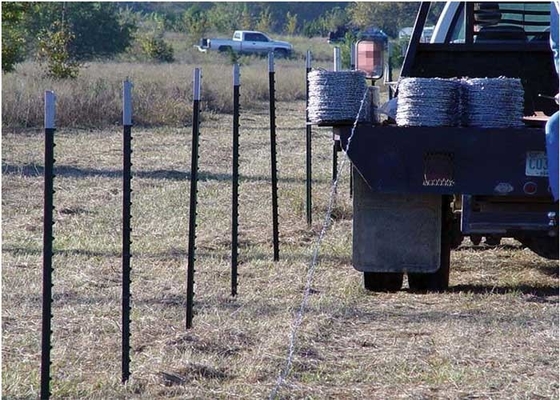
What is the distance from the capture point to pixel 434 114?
6723mm

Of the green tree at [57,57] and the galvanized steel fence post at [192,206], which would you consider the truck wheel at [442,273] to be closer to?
the galvanized steel fence post at [192,206]

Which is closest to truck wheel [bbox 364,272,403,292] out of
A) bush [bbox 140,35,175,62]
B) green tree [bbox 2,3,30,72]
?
green tree [bbox 2,3,30,72]

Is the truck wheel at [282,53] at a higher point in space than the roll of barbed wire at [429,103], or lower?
higher

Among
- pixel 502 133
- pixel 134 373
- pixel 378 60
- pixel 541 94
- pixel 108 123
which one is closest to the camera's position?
pixel 134 373

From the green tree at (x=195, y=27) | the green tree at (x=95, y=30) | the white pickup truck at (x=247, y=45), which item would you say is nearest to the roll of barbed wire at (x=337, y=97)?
the green tree at (x=95, y=30)

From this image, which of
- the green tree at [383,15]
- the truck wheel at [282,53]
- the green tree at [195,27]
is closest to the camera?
the green tree at [383,15]

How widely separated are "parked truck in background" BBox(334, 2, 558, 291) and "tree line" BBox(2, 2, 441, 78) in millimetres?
12251

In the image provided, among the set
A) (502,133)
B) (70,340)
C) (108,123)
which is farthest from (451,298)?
(108,123)

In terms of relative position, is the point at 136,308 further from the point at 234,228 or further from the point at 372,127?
the point at 372,127

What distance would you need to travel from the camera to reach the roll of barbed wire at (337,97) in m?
6.90

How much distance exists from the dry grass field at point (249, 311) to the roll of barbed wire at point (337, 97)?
1080mm

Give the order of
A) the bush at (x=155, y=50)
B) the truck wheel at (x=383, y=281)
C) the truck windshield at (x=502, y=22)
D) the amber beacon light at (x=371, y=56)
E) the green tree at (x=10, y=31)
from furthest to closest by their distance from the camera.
Result: 1. the bush at (x=155, y=50)
2. the green tree at (x=10, y=31)
3. the amber beacon light at (x=371, y=56)
4. the truck windshield at (x=502, y=22)
5. the truck wheel at (x=383, y=281)

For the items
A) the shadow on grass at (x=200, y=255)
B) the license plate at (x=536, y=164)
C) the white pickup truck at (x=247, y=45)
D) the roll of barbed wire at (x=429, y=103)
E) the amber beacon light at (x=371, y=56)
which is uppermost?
the white pickup truck at (x=247, y=45)

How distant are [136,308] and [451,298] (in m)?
1.89
